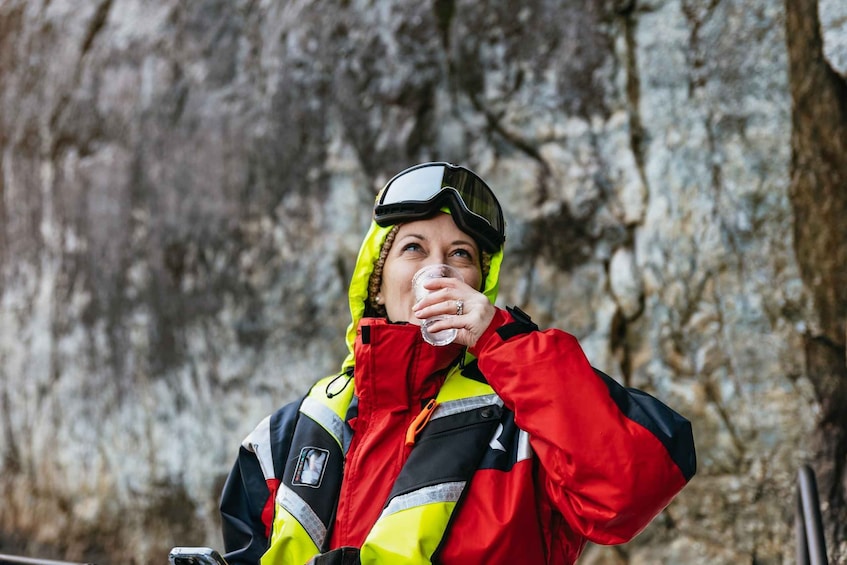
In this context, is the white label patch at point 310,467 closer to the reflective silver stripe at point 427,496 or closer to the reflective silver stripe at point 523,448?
the reflective silver stripe at point 427,496

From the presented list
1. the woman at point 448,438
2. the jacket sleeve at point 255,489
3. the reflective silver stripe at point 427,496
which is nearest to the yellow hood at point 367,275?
the woman at point 448,438

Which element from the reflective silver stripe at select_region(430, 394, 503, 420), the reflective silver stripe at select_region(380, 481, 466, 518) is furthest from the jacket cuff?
the reflective silver stripe at select_region(380, 481, 466, 518)

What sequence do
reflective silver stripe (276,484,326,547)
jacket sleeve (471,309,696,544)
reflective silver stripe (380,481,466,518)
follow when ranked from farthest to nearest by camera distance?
1. reflective silver stripe (276,484,326,547)
2. reflective silver stripe (380,481,466,518)
3. jacket sleeve (471,309,696,544)

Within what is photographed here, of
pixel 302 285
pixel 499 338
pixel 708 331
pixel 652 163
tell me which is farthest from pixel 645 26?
pixel 499 338

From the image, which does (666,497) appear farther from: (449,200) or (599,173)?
(599,173)

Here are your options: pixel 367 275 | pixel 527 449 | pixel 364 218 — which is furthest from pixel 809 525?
pixel 364 218

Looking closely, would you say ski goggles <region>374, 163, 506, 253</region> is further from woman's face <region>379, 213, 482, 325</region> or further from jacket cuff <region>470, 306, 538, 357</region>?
jacket cuff <region>470, 306, 538, 357</region>

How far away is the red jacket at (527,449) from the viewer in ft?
5.74

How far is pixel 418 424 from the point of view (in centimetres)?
205

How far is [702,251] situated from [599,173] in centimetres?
69

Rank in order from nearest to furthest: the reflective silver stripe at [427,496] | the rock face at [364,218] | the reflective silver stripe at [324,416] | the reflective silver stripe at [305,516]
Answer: the reflective silver stripe at [427,496] < the reflective silver stripe at [305,516] < the reflective silver stripe at [324,416] < the rock face at [364,218]

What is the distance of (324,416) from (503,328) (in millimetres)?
557

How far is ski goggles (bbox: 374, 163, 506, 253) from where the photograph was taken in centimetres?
222

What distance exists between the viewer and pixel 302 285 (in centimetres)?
534
